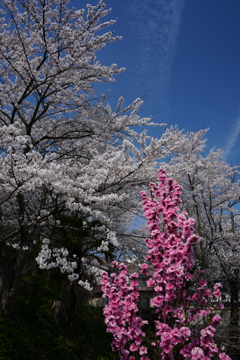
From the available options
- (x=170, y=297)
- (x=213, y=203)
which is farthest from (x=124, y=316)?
(x=213, y=203)

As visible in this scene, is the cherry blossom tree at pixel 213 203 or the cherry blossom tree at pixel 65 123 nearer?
the cherry blossom tree at pixel 65 123

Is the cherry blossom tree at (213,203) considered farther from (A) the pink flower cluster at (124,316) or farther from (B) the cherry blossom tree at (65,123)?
(A) the pink flower cluster at (124,316)

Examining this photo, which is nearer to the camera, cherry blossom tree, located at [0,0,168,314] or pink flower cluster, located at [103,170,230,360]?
pink flower cluster, located at [103,170,230,360]

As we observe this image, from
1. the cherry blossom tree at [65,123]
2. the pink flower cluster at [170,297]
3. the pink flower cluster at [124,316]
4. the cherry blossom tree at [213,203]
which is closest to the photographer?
the pink flower cluster at [170,297]

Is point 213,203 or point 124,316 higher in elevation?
point 213,203

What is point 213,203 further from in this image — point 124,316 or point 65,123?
point 124,316

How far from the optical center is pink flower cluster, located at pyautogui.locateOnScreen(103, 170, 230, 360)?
10.3ft

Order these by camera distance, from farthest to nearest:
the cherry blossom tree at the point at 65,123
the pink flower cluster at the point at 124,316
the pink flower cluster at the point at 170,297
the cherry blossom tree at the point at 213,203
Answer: the cherry blossom tree at the point at 213,203, the cherry blossom tree at the point at 65,123, the pink flower cluster at the point at 124,316, the pink flower cluster at the point at 170,297

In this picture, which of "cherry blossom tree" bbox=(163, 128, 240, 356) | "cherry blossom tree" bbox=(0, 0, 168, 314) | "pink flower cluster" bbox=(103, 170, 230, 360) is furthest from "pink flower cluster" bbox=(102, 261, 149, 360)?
"cherry blossom tree" bbox=(163, 128, 240, 356)

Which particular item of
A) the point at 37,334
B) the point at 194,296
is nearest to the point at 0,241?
the point at 37,334

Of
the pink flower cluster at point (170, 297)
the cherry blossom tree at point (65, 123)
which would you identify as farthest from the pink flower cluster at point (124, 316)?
the cherry blossom tree at point (65, 123)

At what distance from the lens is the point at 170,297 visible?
3.30 meters

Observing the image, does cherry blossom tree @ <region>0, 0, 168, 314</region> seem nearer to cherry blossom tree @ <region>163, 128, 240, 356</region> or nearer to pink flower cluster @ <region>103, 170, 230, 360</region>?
pink flower cluster @ <region>103, 170, 230, 360</region>

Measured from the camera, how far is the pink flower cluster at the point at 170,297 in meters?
3.13
